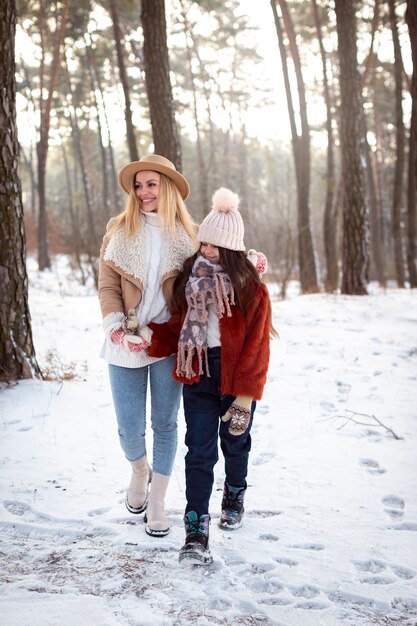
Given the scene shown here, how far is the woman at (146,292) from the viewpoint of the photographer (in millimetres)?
2996

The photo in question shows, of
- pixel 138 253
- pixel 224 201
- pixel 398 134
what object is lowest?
pixel 138 253

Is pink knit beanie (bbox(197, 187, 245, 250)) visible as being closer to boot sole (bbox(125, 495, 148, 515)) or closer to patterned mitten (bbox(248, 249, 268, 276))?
patterned mitten (bbox(248, 249, 268, 276))

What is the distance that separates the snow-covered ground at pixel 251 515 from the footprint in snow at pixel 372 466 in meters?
0.01

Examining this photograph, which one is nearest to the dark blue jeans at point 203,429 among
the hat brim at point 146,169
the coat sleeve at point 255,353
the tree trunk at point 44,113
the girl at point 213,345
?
the girl at point 213,345

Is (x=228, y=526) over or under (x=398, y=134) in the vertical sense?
under

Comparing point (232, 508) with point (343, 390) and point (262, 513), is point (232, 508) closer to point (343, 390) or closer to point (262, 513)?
point (262, 513)

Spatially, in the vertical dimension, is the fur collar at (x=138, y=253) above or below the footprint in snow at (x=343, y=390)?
above

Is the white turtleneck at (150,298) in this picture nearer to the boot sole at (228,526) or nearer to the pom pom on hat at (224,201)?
the pom pom on hat at (224,201)

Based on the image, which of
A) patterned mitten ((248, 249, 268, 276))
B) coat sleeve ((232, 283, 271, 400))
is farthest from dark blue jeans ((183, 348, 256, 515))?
patterned mitten ((248, 249, 268, 276))

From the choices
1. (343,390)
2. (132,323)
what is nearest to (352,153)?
(343,390)

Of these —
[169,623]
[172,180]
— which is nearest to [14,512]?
[169,623]

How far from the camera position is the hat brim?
3.03 m

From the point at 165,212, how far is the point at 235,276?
1.91 ft

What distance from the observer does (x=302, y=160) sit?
1267 cm
